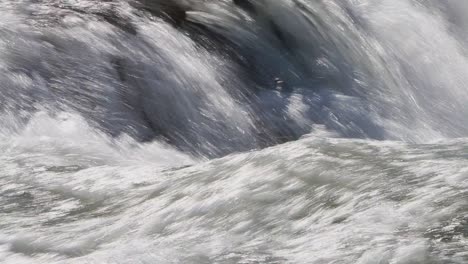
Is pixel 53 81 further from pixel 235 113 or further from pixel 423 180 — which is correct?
pixel 423 180

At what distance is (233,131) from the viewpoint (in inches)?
238

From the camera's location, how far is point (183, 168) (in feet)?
14.9

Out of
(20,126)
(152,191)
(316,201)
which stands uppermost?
(316,201)

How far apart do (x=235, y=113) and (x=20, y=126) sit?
1237 mm

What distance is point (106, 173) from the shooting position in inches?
185

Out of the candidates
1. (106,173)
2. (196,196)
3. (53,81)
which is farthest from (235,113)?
(196,196)

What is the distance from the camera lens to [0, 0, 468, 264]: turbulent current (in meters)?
3.56

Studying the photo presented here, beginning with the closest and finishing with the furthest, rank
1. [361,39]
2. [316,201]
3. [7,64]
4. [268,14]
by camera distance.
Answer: [316,201], [7,64], [268,14], [361,39]

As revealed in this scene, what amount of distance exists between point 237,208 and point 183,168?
76cm

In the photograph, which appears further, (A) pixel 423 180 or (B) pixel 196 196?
(B) pixel 196 196

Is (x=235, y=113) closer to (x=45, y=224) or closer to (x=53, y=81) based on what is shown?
(x=53, y=81)

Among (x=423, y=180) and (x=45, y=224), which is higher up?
(x=423, y=180)

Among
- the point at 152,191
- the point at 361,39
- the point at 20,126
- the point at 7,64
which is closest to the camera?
the point at 152,191

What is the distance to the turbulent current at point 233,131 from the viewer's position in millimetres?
3557
